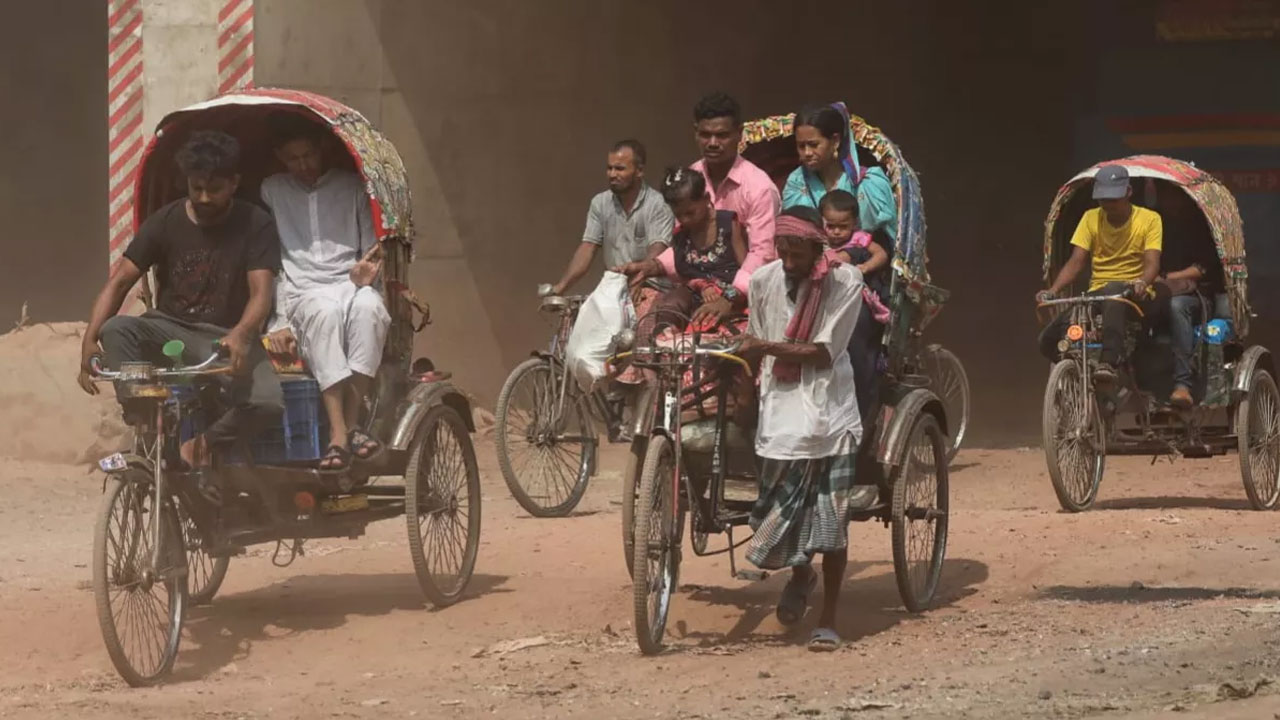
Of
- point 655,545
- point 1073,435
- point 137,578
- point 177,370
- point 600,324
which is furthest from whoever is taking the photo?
point 1073,435

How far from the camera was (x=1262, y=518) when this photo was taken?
11633 millimetres

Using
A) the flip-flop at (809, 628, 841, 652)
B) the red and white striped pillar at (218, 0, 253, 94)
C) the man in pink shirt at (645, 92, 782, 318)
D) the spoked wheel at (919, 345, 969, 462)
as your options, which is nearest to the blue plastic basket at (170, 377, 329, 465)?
the man in pink shirt at (645, 92, 782, 318)

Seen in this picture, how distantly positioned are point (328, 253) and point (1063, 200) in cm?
517

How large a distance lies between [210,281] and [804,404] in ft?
7.75

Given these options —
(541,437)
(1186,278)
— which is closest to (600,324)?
(541,437)

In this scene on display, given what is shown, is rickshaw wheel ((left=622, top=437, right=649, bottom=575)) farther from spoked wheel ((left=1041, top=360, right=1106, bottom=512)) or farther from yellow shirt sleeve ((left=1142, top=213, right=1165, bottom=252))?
yellow shirt sleeve ((left=1142, top=213, right=1165, bottom=252))

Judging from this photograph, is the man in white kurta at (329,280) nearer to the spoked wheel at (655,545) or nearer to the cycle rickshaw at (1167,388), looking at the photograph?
the spoked wheel at (655,545)

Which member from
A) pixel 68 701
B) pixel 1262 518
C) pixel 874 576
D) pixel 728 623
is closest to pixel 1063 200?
pixel 1262 518

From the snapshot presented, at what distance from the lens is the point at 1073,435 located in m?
11.9

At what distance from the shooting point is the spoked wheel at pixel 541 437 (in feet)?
39.3

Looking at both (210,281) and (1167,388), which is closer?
(210,281)

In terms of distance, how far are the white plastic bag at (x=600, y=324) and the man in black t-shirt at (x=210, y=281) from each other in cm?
276


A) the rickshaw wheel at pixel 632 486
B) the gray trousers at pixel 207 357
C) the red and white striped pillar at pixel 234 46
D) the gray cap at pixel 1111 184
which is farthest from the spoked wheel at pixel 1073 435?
the red and white striped pillar at pixel 234 46

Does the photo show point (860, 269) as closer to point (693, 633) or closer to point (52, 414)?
point (693, 633)
